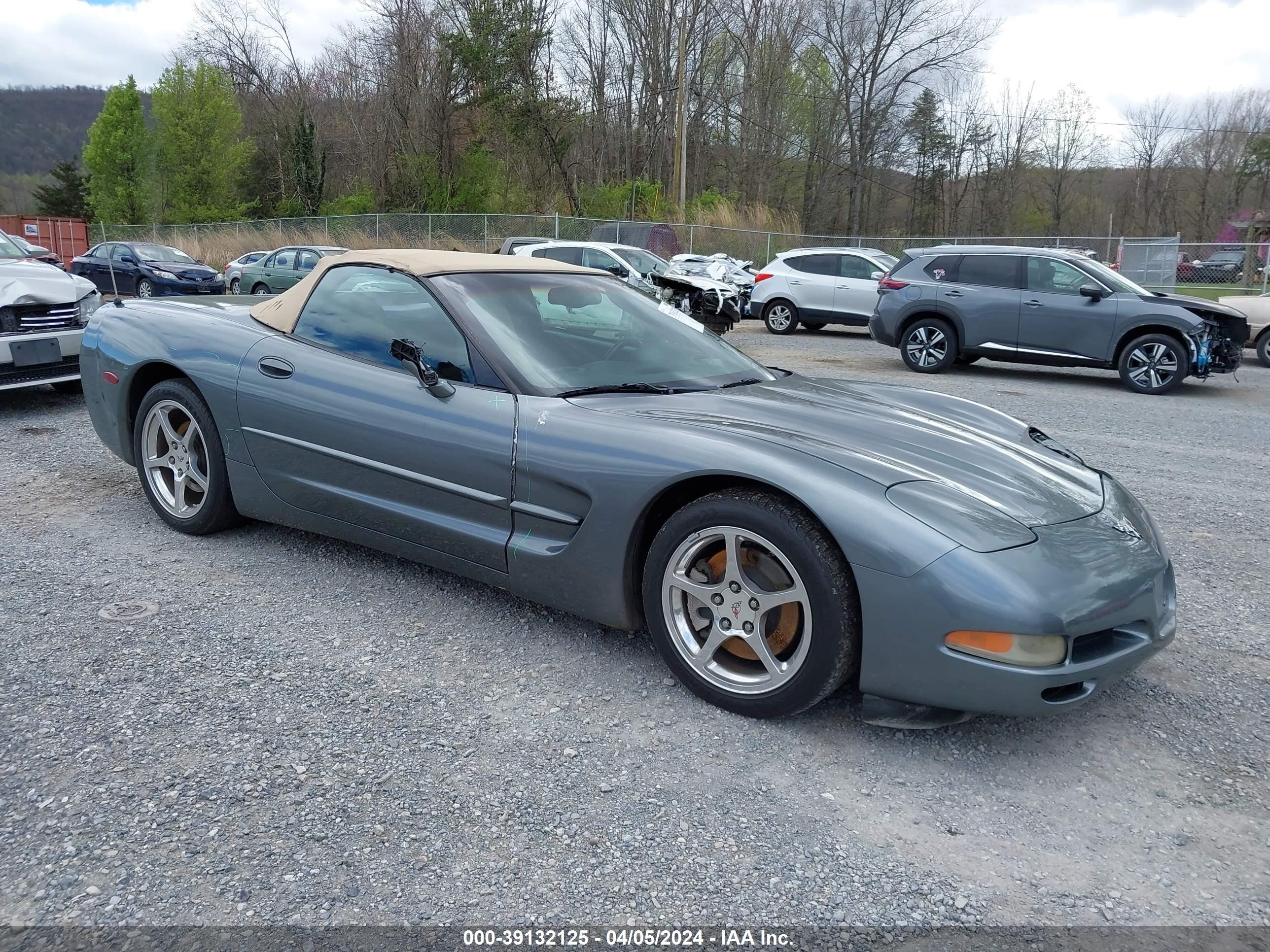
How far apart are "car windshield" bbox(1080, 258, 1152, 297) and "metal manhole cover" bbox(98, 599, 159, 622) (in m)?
10.8

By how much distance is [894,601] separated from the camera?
2.52m

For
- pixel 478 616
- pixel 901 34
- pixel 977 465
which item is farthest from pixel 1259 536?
pixel 901 34

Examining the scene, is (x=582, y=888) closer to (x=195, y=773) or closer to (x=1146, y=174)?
(x=195, y=773)

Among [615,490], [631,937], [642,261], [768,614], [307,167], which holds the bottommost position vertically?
Answer: [631,937]

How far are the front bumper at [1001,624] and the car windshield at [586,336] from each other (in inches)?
53.5

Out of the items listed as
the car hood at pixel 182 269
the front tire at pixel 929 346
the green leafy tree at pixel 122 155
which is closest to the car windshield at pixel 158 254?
the car hood at pixel 182 269

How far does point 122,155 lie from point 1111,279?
49792mm

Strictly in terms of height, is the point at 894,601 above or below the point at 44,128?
below

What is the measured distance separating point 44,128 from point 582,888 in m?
104

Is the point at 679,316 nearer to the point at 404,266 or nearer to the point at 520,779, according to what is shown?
the point at 404,266

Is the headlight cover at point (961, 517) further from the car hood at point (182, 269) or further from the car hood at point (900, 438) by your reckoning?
the car hood at point (182, 269)

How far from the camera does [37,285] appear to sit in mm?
7250

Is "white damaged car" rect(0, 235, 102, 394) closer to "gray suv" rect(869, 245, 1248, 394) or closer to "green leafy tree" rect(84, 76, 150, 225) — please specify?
"gray suv" rect(869, 245, 1248, 394)

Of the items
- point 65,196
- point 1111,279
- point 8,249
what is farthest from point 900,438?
point 65,196
